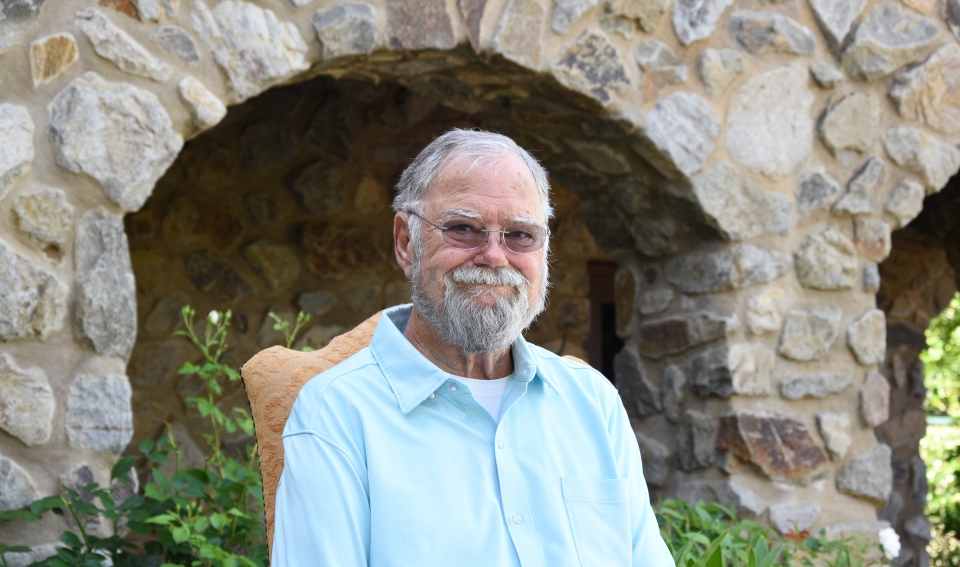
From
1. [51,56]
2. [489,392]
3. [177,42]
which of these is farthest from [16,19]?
[489,392]

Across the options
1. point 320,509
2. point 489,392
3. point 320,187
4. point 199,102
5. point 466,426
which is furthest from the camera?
point 320,187

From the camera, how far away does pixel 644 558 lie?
1342 millimetres

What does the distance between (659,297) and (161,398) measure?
188 cm

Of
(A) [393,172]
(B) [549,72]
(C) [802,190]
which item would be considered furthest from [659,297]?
(A) [393,172]

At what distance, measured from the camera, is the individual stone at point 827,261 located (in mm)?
2752

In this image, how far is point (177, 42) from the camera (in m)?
1.96

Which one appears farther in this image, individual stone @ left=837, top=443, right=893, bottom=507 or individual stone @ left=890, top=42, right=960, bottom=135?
individual stone @ left=890, top=42, right=960, bottom=135

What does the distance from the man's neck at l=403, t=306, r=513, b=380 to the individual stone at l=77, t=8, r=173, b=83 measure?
943mm

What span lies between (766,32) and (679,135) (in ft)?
1.55

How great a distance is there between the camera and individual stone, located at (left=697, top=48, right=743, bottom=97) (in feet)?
8.61

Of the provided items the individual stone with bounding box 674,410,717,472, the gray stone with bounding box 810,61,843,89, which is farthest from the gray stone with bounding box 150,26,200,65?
the gray stone with bounding box 810,61,843,89

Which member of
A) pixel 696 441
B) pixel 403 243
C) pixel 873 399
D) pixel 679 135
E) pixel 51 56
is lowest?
pixel 696 441

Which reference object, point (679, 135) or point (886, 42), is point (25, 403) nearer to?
point (679, 135)

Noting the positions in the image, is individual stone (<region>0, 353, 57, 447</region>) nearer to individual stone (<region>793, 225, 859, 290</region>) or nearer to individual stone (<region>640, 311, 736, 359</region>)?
individual stone (<region>640, 311, 736, 359</region>)
